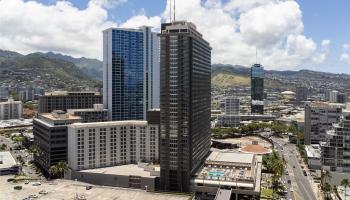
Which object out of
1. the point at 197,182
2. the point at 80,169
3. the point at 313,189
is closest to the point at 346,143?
the point at 313,189

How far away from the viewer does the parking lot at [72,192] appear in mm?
134750

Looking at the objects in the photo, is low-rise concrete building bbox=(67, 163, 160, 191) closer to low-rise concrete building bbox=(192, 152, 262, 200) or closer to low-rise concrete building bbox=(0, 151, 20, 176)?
low-rise concrete building bbox=(192, 152, 262, 200)

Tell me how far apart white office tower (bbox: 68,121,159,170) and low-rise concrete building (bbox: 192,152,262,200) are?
91.4 feet

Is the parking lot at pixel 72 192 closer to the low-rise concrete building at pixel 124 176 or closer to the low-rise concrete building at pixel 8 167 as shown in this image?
the low-rise concrete building at pixel 124 176

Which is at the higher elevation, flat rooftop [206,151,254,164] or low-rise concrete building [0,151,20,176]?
flat rooftop [206,151,254,164]

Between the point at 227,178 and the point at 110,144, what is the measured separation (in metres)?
56.5

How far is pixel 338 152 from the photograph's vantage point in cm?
15525

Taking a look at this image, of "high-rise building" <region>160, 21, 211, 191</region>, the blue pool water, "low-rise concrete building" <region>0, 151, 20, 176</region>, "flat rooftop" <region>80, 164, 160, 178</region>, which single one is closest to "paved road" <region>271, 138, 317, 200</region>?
the blue pool water

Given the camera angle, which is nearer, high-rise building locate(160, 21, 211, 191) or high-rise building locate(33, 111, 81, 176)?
high-rise building locate(160, 21, 211, 191)

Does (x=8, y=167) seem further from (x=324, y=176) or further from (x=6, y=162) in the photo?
(x=324, y=176)

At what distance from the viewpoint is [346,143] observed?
505 feet

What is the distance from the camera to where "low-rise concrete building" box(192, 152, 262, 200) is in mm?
133375

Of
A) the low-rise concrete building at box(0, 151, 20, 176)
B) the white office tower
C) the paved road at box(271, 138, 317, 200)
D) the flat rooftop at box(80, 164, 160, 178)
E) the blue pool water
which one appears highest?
the white office tower

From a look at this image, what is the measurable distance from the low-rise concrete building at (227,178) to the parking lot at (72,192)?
752 centimetres
